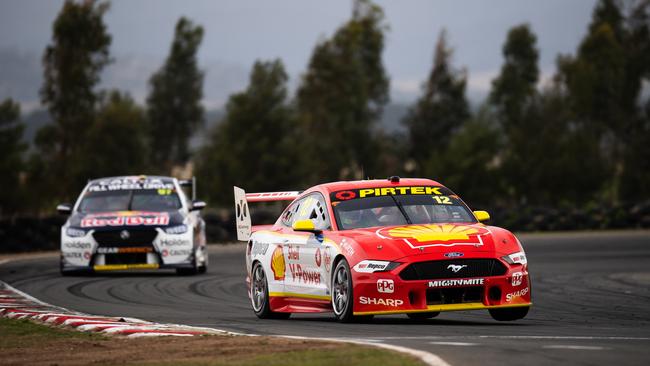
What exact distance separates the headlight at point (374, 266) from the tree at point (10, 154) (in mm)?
60875

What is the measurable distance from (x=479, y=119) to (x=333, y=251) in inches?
2415

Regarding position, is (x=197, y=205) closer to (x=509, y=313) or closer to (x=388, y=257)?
(x=509, y=313)

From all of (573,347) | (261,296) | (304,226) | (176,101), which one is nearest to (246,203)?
(261,296)

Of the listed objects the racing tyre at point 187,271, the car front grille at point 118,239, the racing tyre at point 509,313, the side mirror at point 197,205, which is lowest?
the racing tyre at point 509,313

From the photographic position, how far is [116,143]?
7062cm

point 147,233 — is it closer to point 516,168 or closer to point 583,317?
point 583,317

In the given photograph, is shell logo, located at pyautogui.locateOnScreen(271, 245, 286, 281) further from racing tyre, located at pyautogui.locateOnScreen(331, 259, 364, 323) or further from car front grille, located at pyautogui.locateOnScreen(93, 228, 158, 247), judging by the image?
car front grille, located at pyautogui.locateOnScreen(93, 228, 158, 247)

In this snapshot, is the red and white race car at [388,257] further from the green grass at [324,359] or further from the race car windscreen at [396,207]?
the green grass at [324,359]

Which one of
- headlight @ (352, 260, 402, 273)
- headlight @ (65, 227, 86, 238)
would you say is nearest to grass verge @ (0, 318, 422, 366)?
headlight @ (352, 260, 402, 273)

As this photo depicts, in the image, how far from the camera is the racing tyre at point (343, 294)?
11719mm

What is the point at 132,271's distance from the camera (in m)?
23.2

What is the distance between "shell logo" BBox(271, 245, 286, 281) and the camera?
13.5m

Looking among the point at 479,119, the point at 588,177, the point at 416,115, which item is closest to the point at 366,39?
the point at 416,115

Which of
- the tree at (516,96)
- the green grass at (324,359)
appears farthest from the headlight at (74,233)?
the tree at (516,96)
